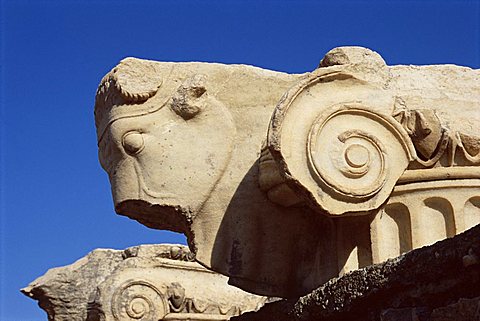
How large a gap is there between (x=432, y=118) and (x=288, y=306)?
41.6 inches

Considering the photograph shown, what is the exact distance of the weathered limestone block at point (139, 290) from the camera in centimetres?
666

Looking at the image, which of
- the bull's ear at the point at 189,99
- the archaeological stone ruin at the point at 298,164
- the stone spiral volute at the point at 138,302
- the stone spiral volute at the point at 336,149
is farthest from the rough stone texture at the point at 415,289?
the stone spiral volute at the point at 138,302

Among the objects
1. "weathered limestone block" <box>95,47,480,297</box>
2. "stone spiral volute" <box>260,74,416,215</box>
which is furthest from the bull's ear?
"stone spiral volute" <box>260,74,416,215</box>

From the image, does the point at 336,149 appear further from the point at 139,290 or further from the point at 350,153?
the point at 139,290

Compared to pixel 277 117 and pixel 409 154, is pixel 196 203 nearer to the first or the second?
pixel 277 117

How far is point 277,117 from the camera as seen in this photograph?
385cm

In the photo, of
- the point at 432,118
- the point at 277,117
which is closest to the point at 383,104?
the point at 432,118

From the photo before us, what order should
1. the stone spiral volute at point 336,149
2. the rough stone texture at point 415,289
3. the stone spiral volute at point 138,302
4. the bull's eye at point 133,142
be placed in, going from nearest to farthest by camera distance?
the rough stone texture at point 415,289, the stone spiral volute at point 336,149, the bull's eye at point 133,142, the stone spiral volute at point 138,302

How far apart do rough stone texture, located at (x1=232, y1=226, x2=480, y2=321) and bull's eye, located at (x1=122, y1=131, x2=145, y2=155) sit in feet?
3.74

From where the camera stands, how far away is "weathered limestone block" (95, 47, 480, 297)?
3910mm

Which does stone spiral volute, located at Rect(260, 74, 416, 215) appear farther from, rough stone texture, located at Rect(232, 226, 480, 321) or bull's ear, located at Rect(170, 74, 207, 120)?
bull's ear, located at Rect(170, 74, 207, 120)

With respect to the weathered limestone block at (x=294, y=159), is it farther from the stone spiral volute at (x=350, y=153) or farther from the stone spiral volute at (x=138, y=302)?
the stone spiral volute at (x=138, y=302)

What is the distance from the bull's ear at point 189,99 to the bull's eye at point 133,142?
8.7 inches

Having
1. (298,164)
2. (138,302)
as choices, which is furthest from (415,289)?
(138,302)
